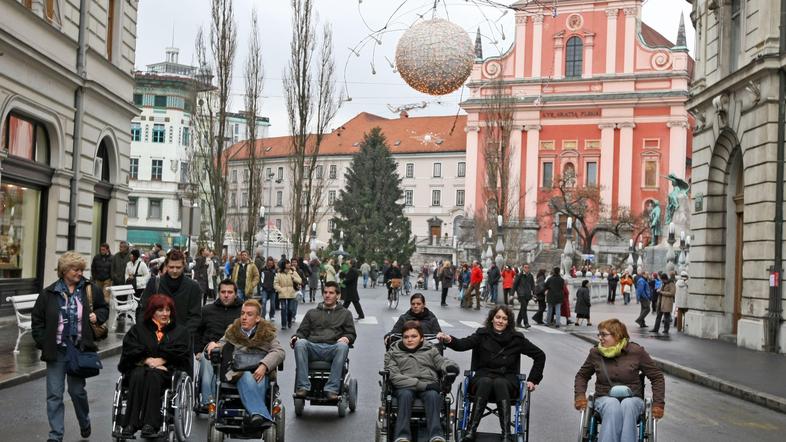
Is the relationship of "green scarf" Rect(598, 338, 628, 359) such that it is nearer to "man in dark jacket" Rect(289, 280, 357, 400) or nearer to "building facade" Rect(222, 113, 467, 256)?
"man in dark jacket" Rect(289, 280, 357, 400)

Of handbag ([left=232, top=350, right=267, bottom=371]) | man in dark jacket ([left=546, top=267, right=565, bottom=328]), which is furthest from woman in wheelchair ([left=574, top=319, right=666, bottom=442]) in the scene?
man in dark jacket ([left=546, top=267, right=565, bottom=328])

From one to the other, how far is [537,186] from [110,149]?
57419 millimetres

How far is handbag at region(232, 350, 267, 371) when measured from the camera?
8.74 meters

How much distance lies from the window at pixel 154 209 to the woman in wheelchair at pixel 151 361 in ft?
258

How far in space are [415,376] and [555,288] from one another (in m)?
20.1

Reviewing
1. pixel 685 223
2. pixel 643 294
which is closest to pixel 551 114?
pixel 685 223

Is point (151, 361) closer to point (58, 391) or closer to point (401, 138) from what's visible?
point (58, 391)

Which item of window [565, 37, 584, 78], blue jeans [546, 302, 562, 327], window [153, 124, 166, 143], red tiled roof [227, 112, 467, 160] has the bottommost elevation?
blue jeans [546, 302, 562, 327]

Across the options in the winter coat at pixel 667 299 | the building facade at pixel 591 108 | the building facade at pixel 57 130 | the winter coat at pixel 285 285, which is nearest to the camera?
the building facade at pixel 57 130

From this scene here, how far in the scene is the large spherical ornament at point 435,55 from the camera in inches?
480

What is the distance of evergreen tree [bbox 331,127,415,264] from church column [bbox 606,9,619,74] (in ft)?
62.5

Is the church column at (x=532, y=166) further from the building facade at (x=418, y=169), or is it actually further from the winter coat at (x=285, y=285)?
the winter coat at (x=285, y=285)

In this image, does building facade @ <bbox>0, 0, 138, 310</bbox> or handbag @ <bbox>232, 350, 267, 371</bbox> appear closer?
handbag @ <bbox>232, 350, 267, 371</bbox>

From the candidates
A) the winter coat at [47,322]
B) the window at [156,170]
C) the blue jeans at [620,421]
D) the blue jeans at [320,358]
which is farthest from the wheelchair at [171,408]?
the window at [156,170]
